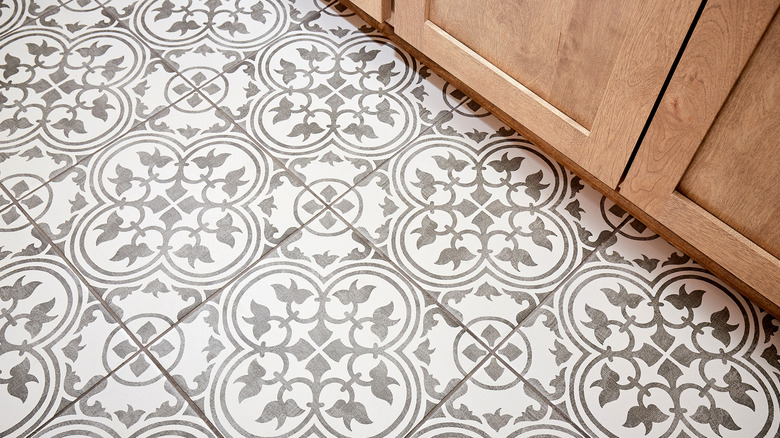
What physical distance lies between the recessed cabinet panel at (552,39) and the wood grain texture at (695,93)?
101mm

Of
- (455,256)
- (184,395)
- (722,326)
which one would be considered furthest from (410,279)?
(722,326)

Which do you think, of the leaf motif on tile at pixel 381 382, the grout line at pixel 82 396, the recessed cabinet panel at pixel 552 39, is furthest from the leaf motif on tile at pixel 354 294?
the recessed cabinet panel at pixel 552 39

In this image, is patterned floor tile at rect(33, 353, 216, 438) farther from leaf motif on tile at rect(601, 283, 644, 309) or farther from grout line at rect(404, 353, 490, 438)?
leaf motif on tile at rect(601, 283, 644, 309)

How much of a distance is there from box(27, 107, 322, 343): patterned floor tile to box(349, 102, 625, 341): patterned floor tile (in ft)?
0.56

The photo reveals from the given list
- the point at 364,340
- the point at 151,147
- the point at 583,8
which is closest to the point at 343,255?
the point at 364,340

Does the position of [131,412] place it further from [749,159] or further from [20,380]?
[749,159]

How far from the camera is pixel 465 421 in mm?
1057

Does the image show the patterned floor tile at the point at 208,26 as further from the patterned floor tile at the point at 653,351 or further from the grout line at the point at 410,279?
the patterned floor tile at the point at 653,351

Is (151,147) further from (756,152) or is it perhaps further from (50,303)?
(756,152)

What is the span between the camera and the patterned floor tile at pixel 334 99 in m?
1.33

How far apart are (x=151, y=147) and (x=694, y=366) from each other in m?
1.07

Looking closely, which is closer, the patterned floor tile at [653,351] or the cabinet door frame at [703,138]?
the cabinet door frame at [703,138]

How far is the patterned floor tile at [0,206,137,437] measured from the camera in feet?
3.55

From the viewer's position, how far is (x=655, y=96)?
3.15 feet
